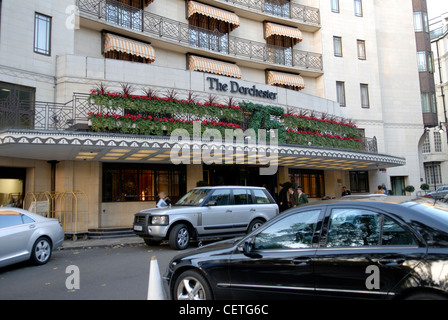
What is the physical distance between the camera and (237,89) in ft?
64.6

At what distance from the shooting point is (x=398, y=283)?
10.6 ft

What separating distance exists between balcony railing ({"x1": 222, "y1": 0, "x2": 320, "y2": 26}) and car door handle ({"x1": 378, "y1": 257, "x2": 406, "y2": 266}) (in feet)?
77.1

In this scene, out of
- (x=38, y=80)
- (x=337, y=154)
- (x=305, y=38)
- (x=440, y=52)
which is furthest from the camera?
(x=440, y=52)

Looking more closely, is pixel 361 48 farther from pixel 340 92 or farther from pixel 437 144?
pixel 437 144

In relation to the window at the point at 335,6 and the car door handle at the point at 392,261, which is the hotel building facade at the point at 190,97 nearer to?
the window at the point at 335,6

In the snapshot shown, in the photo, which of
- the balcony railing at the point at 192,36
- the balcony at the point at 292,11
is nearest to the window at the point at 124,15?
the balcony railing at the point at 192,36

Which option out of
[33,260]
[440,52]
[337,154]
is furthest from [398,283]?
[440,52]

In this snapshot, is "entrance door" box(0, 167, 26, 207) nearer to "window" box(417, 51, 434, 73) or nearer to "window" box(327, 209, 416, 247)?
"window" box(327, 209, 416, 247)

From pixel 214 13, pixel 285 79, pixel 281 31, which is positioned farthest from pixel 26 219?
pixel 281 31

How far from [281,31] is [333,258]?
22.9 m

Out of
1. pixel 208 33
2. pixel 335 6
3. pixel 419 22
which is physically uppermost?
pixel 419 22

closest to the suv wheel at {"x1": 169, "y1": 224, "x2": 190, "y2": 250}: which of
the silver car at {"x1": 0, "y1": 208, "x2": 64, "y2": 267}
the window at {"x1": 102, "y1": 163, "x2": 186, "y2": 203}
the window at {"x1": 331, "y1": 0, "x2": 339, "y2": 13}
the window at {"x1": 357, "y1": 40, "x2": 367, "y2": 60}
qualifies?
the silver car at {"x1": 0, "y1": 208, "x2": 64, "y2": 267}
